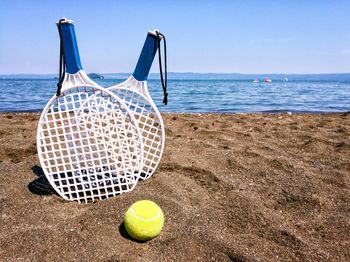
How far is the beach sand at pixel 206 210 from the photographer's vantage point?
2.18 metres

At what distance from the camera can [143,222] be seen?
2.22 m

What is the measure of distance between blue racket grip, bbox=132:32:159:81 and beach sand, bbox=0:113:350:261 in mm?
940

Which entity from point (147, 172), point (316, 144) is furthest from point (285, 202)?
point (316, 144)

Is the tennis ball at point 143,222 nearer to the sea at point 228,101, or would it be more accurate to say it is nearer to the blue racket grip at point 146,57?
the blue racket grip at point 146,57

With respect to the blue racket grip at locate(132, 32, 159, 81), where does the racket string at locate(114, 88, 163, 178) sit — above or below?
below

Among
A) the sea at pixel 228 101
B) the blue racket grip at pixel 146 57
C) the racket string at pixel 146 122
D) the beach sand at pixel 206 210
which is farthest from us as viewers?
the sea at pixel 228 101

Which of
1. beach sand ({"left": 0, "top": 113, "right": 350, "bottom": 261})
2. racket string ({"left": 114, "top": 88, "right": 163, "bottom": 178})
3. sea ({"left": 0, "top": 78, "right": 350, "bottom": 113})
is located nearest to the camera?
beach sand ({"left": 0, "top": 113, "right": 350, "bottom": 261})

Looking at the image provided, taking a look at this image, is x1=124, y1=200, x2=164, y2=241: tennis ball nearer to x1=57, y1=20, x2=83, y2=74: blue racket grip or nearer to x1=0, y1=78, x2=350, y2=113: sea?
x1=57, y1=20, x2=83, y2=74: blue racket grip

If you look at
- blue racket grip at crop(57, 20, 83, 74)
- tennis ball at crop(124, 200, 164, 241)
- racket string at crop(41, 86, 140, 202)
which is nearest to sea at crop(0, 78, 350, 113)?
racket string at crop(41, 86, 140, 202)

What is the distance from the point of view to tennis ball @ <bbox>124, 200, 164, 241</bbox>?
2.22m

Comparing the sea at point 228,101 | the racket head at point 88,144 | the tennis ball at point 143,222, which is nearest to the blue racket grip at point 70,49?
the racket head at point 88,144

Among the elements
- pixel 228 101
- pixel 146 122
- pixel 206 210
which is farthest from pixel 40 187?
pixel 228 101

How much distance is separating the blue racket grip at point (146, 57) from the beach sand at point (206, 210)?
0.94 meters

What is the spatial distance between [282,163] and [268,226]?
4.21 ft
